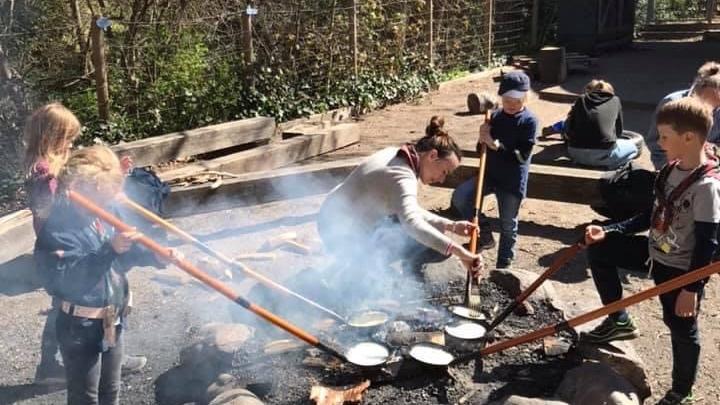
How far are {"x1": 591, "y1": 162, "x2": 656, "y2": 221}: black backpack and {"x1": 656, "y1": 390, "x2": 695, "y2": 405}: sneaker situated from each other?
129cm

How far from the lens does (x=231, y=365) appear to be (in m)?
3.38

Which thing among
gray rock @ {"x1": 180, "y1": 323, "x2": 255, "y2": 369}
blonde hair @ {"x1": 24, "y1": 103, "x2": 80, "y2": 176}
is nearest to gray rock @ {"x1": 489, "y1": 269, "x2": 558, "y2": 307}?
gray rock @ {"x1": 180, "y1": 323, "x2": 255, "y2": 369}

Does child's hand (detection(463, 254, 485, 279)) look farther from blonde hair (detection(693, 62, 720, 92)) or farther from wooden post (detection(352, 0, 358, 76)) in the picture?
wooden post (detection(352, 0, 358, 76))

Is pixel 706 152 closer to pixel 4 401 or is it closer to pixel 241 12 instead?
pixel 4 401

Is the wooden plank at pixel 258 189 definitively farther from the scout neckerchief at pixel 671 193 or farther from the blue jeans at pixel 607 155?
the scout neckerchief at pixel 671 193

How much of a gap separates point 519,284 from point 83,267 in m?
2.52

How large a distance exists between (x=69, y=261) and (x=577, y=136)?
5.15 m

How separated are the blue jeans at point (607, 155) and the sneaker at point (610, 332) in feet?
10.7

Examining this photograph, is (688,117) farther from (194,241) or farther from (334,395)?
(194,241)

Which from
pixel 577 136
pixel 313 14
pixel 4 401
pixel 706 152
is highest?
pixel 313 14

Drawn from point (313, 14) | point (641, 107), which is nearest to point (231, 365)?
point (313, 14)

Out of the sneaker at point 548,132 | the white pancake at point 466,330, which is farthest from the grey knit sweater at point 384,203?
Result: the sneaker at point 548,132

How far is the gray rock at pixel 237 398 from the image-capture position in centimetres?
287

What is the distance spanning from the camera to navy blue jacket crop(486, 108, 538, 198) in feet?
15.9
